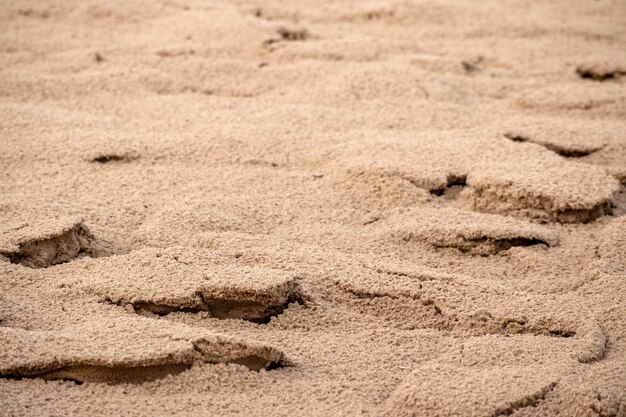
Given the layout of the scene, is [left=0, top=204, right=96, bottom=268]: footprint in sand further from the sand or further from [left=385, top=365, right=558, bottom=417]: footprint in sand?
[left=385, top=365, right=558, bottom=417]: footprint in sand

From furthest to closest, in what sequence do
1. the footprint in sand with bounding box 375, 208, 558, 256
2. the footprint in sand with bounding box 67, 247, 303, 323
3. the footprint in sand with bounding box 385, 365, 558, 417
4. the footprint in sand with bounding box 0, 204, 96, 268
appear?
the footprint in sand with bounding box 375, 208, 558, 256 → the footprint in sand with bounding box 0, 204, 96, 268 → the footprint in sand with bounding box 67, 247, 303, 323 → the footprint in sand with bounding box 385, 365, 558, 417

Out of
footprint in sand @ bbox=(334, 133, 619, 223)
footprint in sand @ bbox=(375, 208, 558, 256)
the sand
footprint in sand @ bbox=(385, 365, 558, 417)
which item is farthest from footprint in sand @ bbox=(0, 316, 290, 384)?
footprint in sand @ bbox=(334, 133, 619, 223)

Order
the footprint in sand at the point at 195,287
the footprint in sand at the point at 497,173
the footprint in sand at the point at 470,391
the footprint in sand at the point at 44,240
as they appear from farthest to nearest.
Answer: the footprint in sand at the point at 497,173 < the footprint in sand at the point at 44,240 < the footprint in sand at the point at 195,287 < the footprint in sand at the point at 470,391

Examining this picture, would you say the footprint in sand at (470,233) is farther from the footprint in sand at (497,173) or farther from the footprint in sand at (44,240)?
the footprint in sand at (44,240)

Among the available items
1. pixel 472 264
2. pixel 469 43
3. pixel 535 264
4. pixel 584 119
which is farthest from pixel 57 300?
pixel 469 43

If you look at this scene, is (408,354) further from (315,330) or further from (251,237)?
(251,237)

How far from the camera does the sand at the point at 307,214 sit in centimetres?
138

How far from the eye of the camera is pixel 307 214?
1922 millimetres

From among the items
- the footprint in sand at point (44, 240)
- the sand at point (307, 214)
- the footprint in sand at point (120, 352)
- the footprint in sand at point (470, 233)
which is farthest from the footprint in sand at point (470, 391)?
the footprint in sand at point (44, 240)

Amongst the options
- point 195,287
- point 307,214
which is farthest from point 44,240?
point 307,214

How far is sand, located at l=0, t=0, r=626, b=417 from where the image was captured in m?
1.38

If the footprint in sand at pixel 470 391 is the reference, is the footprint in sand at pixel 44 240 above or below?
above

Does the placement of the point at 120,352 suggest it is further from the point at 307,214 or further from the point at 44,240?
the point at 307,214

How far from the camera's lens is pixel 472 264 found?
1.77 meters
